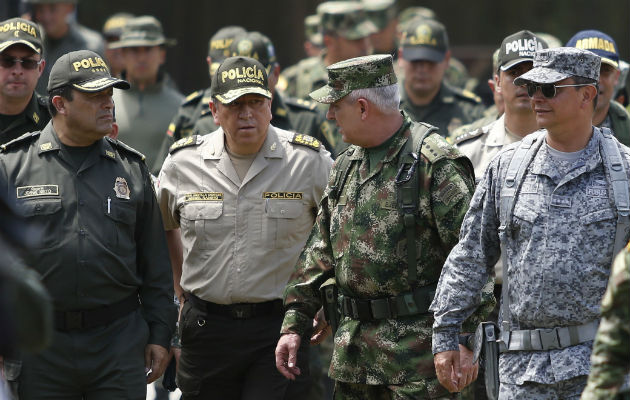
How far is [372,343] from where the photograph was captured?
6355mm

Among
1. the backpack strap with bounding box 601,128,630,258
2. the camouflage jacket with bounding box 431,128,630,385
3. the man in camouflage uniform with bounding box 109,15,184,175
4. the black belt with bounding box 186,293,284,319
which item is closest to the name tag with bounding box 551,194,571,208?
the camouflage jacket with bounding box 431,128,630,385

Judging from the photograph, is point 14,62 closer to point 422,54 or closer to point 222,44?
point 222,44

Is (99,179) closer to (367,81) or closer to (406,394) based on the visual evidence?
(367,81)

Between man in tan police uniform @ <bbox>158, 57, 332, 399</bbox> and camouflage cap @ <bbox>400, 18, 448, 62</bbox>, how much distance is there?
3919 millimetres

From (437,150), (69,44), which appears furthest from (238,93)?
(69,44)

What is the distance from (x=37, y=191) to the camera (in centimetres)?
666

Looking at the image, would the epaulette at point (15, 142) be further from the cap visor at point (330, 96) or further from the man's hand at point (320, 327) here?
the man's hand at point (320, 327)

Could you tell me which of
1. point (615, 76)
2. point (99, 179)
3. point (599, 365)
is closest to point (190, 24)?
point (615, 76)

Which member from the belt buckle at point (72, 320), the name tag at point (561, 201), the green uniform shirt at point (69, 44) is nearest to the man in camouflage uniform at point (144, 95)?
the green uniform shirt at point (69, 44)

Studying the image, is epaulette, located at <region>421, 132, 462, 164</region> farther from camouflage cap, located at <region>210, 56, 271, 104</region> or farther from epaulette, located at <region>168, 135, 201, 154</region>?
epaulette, located at <region>168, 135, 201, 154</region>

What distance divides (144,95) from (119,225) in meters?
4.73

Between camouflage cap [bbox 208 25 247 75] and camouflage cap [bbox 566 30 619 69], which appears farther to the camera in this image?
camouflage cap [bbox 208 25 247 75]

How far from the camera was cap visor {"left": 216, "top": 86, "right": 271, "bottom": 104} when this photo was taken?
7.26 m

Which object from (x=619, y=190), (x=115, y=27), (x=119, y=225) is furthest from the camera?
(x=115, y=27)
